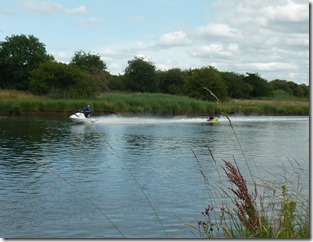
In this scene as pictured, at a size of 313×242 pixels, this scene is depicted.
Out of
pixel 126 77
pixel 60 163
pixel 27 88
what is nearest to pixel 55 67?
pixel 27 88

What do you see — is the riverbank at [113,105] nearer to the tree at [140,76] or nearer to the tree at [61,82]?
the tree at [61,82]

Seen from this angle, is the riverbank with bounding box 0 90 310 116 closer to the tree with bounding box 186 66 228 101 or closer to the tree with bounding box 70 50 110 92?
the tree with bounding box 186 66 228 101

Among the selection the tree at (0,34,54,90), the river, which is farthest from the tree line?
the river

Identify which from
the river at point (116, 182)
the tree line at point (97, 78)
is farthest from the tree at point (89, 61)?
the river at point (116, 182)

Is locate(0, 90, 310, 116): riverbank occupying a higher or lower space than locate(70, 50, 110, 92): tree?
lower

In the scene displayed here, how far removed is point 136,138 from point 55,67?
38.8 meters

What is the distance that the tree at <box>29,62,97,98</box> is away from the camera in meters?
69.8

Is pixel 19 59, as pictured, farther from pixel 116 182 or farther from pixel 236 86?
pixel 116 182

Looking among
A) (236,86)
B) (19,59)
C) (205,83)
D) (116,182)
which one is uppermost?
(19,59)

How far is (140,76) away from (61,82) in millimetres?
22835

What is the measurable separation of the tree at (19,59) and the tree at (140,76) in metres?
14.8

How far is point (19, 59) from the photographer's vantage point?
80500 millimetres

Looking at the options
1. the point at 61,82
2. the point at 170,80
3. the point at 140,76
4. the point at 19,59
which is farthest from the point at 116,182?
the point at 170,80

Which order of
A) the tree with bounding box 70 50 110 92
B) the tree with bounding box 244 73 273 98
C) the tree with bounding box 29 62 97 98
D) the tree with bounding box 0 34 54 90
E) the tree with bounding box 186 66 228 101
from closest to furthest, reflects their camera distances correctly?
the tree with bounding box 29 62 97 98, the tree with bounding box 186 66 228 101, the tree with bounding box 0 34 54 90, the tree with bounding box 70 50 110 92, the tree with bounding box 244 73 273 98
